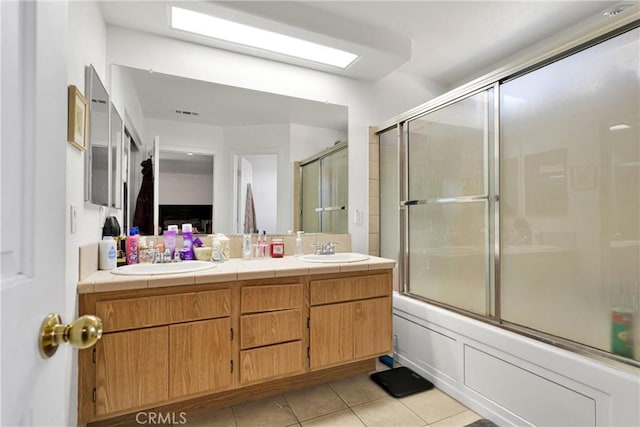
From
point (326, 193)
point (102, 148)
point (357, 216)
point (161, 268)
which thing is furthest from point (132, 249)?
point (357, 216)

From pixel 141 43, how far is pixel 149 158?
0.70m

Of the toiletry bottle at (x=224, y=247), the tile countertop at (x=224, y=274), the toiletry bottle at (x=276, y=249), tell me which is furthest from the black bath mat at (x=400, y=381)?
the toiletry bottle at (x=224, y=247)

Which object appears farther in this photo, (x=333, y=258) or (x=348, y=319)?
(x=333, y=258)

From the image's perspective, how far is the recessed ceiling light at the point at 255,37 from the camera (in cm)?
188

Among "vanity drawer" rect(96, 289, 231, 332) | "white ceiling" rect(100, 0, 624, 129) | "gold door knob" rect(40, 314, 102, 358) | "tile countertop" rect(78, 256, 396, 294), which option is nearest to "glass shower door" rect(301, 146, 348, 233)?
"white ceiling" rect(100, 0, 624, 129)

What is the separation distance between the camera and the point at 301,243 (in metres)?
2.37

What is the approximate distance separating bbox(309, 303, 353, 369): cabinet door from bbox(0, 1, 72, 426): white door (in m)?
1.36

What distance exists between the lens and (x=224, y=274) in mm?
1569

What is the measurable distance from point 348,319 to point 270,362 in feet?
1.69

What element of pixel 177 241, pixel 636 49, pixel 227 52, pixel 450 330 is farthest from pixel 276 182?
pixel 636 49

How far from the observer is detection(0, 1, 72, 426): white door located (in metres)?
0.41

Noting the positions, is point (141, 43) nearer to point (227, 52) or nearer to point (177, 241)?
point (227, 52)

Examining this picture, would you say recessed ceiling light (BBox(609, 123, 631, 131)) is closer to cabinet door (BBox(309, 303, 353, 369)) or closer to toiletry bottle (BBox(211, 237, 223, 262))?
cabinet door (BBox(309, 303, 353, 369))

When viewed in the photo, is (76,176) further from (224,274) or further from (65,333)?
(65,333)
